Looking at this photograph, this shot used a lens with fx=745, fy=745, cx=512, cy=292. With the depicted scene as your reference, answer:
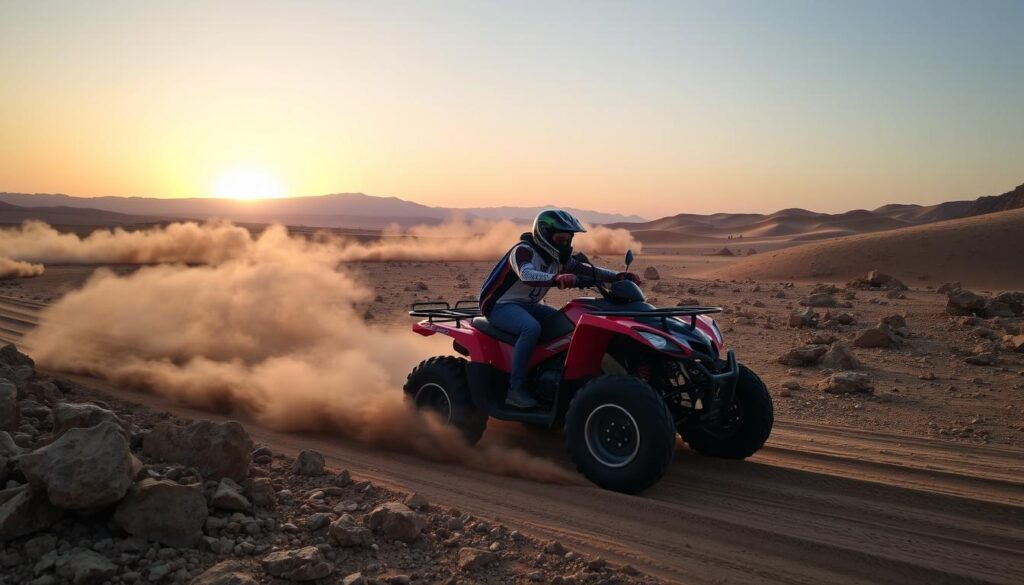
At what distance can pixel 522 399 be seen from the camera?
6.57m

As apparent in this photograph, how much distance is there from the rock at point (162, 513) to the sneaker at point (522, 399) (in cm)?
293

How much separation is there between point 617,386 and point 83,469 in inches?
139

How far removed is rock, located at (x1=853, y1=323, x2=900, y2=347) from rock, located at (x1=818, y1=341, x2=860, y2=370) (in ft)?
5.66

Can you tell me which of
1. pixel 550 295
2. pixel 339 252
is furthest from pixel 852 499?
pixel 339 252

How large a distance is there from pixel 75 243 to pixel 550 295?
80.6ft

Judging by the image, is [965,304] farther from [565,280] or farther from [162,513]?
[162,513]

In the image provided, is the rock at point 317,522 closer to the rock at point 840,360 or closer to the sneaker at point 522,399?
the sneaker at point 522,399

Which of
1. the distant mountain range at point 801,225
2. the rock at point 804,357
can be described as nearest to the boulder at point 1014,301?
the rock at point 804,357

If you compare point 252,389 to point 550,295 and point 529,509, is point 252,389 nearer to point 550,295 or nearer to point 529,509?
point 529,509

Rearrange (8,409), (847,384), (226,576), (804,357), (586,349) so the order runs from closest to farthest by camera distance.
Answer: (226,576), (8,409), (586,349), (847,384), (804,357)

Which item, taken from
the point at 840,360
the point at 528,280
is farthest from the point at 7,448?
the point at 840,360

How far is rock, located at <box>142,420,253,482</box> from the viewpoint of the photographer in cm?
505

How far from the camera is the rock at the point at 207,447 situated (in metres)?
5.05

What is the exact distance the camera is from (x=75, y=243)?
35.3 meters
